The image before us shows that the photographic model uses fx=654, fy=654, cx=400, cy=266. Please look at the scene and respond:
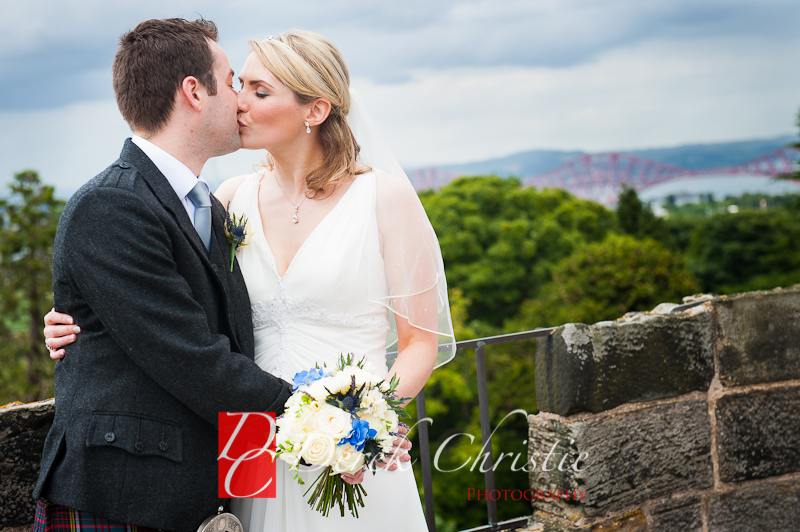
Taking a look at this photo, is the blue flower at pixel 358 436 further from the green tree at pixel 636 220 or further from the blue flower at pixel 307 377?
the green tree at pixel 636 220

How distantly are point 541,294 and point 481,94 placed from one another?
114 ft

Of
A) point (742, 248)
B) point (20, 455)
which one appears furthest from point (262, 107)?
point (742, 248)

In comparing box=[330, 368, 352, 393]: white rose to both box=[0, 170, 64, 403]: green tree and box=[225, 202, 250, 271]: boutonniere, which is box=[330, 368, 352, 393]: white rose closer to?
box=[225, 202, 250, 271]: boutonniere

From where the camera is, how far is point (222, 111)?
1.99 m

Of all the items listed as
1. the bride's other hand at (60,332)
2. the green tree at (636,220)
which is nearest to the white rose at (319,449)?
the bride's other hand at (60,332)

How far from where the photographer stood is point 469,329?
19422 mm

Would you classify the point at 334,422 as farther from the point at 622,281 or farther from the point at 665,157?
the point at 665,157

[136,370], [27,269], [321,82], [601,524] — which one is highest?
[321,82]

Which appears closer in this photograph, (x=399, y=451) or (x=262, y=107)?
(x=399, y=451)

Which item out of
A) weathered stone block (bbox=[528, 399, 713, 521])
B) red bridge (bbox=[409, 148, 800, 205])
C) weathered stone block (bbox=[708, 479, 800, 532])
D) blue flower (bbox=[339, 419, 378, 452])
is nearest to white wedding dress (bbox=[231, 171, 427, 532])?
blue flower (bbox=[339, 419, 378, 452])

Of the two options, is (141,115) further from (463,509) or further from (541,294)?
(541,294)

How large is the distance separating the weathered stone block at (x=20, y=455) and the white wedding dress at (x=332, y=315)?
A: 667 millimetres

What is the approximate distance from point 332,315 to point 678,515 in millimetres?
1889

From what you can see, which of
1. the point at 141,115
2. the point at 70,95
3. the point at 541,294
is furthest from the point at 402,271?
the point at 70,95
